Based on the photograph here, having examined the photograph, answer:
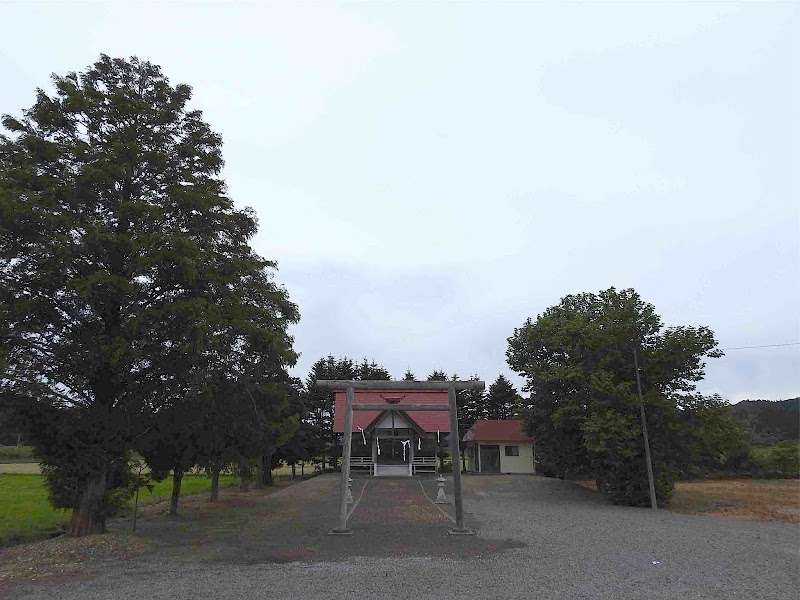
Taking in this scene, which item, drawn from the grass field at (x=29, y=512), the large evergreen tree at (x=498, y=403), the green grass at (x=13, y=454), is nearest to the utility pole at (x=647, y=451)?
the grass field at (x=29, y=512)

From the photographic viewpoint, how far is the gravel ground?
785 centimetres

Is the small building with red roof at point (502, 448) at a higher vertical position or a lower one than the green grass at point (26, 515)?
higher

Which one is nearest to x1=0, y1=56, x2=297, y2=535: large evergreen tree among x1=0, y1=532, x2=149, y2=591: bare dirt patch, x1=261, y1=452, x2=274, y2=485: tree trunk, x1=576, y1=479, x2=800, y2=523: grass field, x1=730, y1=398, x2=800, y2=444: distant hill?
x1=0, y1=532, x2=149, y2=591: bare dirt patch

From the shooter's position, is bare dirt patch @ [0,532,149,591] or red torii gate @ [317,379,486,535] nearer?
bare dirt patch @ [0,532,149,591]

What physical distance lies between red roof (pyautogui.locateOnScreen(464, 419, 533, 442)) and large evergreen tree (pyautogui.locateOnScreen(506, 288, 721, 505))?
592 inches

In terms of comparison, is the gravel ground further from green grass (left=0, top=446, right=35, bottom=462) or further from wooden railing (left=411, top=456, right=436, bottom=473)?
green grass (left=0, top=446, right=35, bottom=462)

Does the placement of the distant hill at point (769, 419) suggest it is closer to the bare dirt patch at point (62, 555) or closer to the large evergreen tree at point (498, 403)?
the large evergreen tree at point (498, 403)

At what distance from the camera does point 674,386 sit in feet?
69.0

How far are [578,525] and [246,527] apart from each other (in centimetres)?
891

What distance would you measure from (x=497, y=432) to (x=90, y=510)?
99.8ft

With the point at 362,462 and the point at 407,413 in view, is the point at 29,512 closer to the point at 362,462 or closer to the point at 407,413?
the point at 362,462

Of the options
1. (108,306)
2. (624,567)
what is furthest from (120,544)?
(624,567)

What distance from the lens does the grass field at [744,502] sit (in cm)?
1844

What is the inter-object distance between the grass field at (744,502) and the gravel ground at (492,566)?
3160 mm
